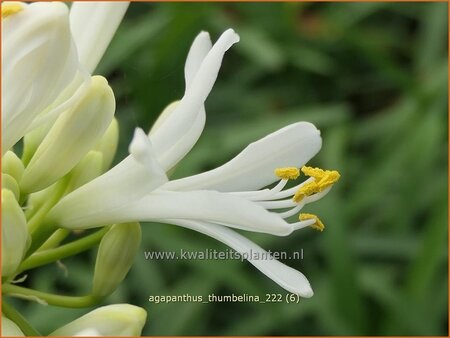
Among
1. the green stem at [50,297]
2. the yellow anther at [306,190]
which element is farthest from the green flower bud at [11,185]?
the yellow anther at [306,190]

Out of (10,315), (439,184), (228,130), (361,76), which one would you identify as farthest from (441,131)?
(10,315)

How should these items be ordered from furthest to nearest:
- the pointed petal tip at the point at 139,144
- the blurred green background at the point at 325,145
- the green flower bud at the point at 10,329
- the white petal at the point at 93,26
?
the blurred green background at the point at 325,145, the white petal at the point at 93,26, the green flower bud at the point at 10,329, the pointed petal tip at the point at 139,144

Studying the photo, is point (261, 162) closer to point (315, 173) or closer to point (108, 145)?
point (315, 173)

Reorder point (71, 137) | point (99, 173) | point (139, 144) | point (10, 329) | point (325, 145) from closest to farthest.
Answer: point (139, 144), point (10, 329), point (71, 137), point (99, 173), point (325, 145)

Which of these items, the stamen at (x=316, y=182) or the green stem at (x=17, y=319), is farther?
the stamen at (x=316, y=182)

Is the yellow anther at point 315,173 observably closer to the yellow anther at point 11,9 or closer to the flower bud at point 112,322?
the flower bud at point 112,322

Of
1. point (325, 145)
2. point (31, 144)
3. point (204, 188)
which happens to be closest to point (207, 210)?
point (204, 188)

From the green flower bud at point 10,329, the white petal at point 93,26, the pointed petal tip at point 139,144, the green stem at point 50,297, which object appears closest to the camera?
the pointed petal tip at point 139,144
